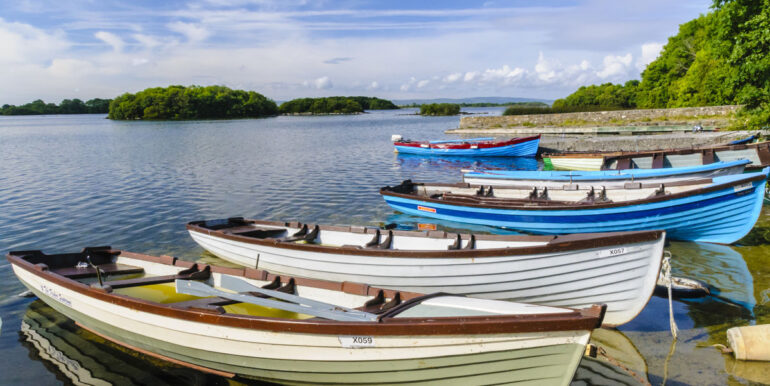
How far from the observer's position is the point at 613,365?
6.12 metres

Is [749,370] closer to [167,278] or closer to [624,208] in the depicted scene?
[624,208]

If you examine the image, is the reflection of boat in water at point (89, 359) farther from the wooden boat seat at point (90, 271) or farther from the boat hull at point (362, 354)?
the wooden boat seat at point (90, 271)

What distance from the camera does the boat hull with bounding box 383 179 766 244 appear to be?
10508 millimetres

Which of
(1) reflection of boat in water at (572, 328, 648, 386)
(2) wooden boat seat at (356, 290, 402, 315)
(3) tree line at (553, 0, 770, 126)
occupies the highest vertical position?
(3) tree line at (553, 0, 770, 126)

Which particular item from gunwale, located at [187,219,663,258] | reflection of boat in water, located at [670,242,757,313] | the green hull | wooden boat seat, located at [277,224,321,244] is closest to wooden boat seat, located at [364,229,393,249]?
gunwale, located at [187,219,663,258]

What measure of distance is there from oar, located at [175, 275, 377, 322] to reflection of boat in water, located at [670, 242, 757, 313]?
248 inches

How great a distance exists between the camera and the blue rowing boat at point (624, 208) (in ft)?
34.6

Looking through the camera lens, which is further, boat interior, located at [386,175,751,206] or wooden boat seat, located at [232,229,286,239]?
boat interior, located at [386,175,751,206]

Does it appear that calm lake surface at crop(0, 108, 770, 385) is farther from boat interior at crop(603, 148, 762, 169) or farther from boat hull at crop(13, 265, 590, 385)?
boat interior at crop(603, 148, 762, 169)

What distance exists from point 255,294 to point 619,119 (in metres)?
43.3

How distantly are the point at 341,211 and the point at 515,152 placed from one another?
18.2m

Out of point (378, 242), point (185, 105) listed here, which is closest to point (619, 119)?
point (378, 242)

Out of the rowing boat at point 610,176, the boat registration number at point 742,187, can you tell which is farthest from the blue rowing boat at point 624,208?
the rowing boat at point 610,176

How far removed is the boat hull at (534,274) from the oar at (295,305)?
79.5 inches
